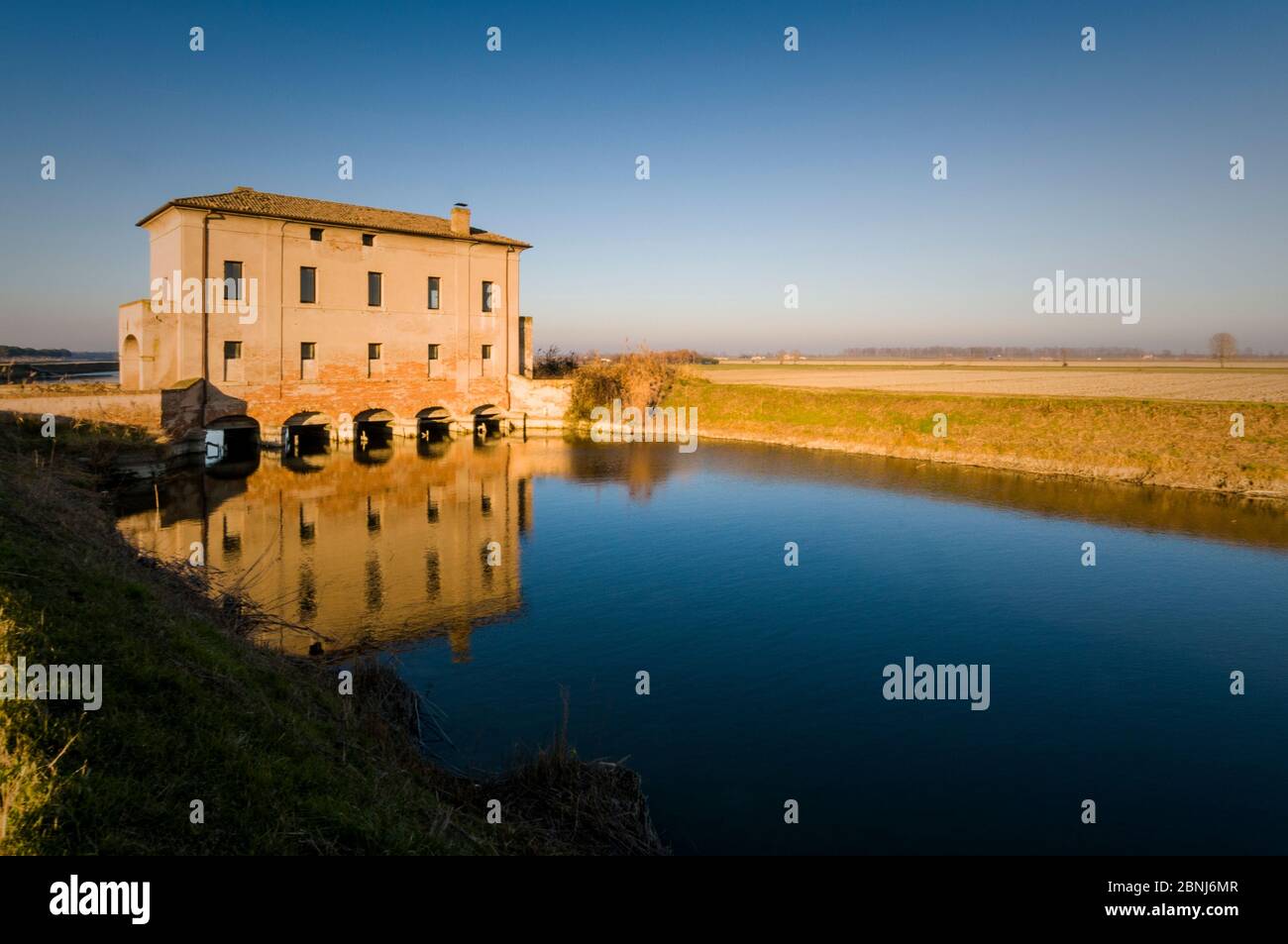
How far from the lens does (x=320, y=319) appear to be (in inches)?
1497

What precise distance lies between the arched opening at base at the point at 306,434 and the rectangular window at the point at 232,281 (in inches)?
233

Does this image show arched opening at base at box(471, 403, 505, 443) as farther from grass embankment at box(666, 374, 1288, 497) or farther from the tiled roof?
grass embankment at box(666, 374, 1288, 497)

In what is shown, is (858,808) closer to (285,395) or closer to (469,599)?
(469,599)

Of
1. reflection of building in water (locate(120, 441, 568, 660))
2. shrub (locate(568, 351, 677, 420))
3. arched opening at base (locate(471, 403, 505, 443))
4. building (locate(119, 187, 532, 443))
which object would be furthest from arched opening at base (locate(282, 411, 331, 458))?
shrub (locate(568, 351, 677, 420))

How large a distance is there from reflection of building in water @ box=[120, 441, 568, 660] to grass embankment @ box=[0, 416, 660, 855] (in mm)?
3700

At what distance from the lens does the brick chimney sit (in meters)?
43.7

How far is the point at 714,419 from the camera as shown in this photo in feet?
165

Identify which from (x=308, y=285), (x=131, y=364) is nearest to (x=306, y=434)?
(x=308, y=285)

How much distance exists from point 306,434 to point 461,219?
14.4 metres

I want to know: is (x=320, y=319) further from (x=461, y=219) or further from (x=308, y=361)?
(x=461, y=219)

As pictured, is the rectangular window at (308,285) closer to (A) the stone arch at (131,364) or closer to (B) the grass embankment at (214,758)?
(A) the stone arch at (131,364)

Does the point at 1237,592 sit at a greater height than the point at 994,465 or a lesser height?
lesser
